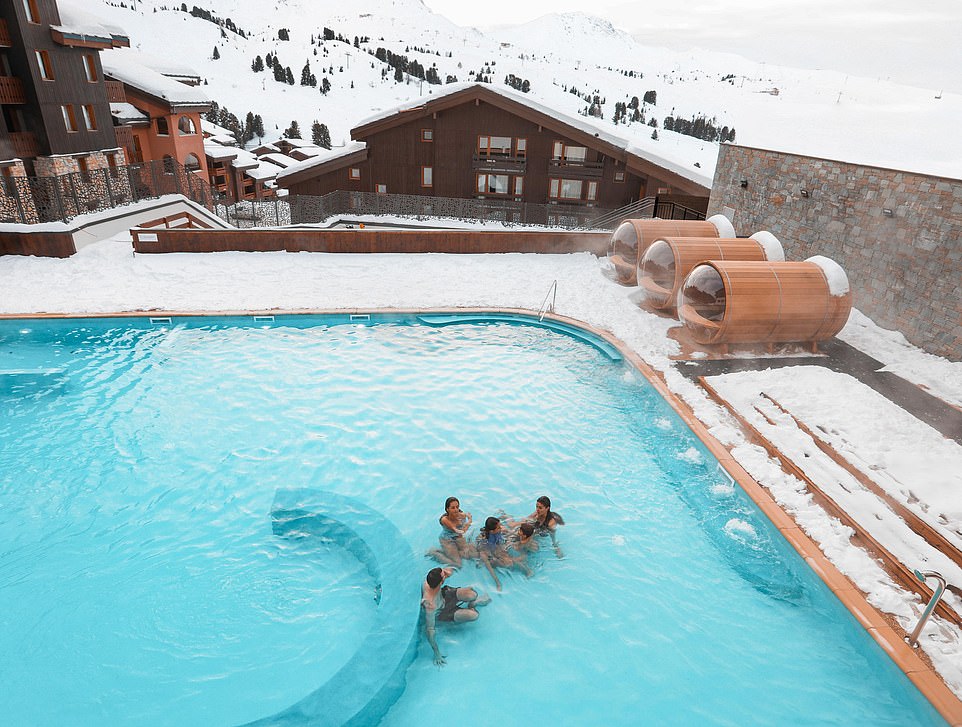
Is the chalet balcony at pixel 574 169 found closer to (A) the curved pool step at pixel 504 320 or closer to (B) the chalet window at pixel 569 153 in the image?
(B) the chalet window at pixel 569 153

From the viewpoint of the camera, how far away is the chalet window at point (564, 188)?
24.4m

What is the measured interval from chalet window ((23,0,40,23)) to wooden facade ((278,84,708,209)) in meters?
9.05

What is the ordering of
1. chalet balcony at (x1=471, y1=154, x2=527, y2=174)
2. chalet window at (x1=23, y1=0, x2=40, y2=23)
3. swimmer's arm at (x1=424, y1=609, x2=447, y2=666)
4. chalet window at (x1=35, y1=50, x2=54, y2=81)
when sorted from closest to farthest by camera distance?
swimmer's arm at (x1=424, y1=609, x2=447, y2=666) → chalet window at (x1=23, y1=0, x2=40, y2=23) → chalet window at (x1=35, y1=50, x2=54, y2=81) → chalet balcony at (x1=471, y1=154, x2=527, y2=174)

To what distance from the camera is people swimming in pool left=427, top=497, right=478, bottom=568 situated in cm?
670

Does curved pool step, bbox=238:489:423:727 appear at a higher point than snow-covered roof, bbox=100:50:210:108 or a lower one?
lower

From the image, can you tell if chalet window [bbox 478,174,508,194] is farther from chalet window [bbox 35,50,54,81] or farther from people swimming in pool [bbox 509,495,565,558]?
people swimming in pool [bbox 509,495,565,558]

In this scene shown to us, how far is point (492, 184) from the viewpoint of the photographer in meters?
24.6

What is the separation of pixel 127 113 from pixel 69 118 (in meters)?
6.57

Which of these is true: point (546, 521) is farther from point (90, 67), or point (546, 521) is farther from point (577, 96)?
point (577, 96)

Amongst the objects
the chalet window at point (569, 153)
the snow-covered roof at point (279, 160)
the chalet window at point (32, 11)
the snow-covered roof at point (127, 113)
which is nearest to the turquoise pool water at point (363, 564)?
the chalet window at point (32, 11)

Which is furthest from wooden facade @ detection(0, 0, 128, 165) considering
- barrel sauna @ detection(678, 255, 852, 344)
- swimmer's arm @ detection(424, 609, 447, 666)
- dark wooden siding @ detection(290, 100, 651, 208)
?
barrel sauna @ detection(678, 255, 852, 344)

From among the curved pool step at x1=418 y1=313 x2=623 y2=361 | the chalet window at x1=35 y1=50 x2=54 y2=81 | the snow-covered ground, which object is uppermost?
the chalet window at x1=35 y1=50 x2=54 y2=81

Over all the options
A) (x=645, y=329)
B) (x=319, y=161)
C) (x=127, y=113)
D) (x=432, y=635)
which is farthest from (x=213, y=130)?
(x=432, y=635)

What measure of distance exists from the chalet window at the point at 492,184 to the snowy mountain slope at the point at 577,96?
361cm
